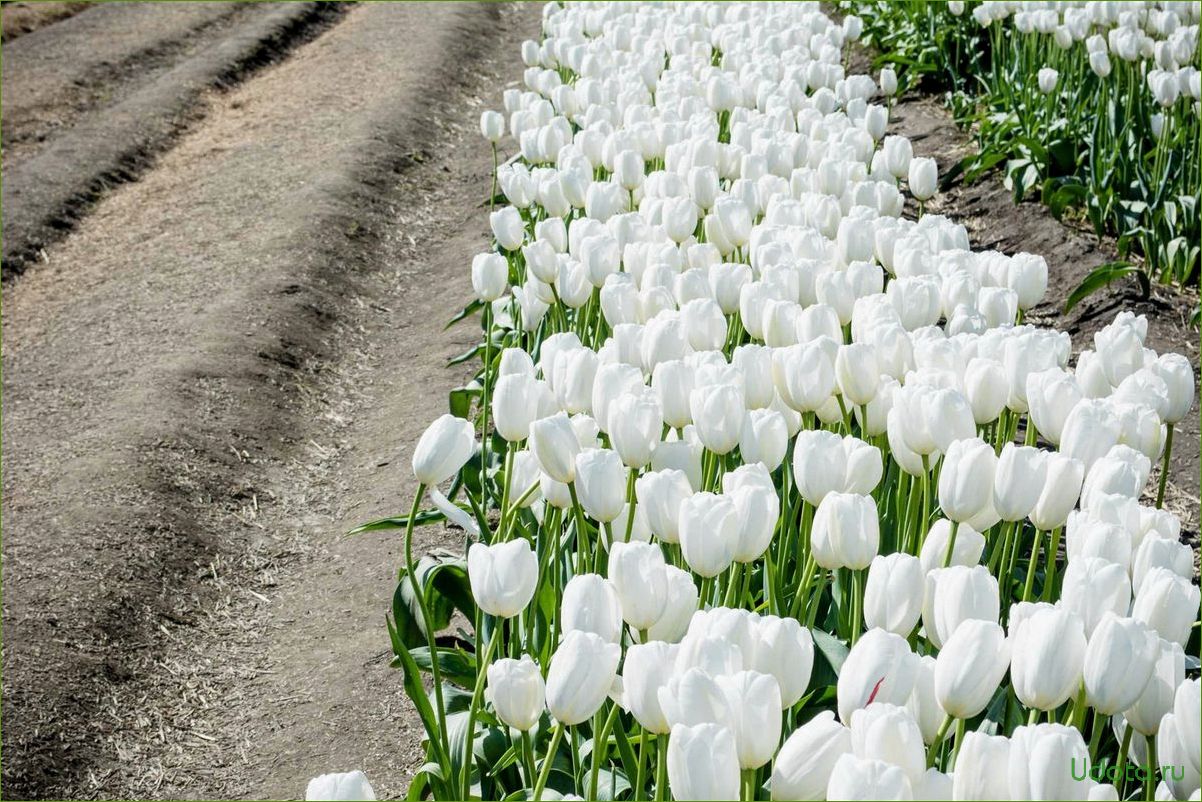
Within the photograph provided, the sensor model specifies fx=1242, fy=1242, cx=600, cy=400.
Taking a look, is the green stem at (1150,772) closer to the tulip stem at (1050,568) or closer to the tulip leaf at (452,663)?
the tulip stem at (1050,568)

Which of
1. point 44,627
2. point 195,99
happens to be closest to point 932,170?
point 44,627

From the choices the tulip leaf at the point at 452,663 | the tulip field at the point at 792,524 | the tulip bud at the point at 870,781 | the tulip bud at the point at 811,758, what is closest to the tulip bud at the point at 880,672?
the tulip field at the point at 792,524

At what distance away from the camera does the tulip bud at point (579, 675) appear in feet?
5.03

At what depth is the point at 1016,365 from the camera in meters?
2.37

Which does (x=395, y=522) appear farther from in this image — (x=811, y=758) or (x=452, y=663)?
(x=811, y=758)

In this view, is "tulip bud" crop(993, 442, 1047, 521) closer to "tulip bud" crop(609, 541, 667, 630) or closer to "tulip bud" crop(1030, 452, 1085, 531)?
"tulip bud" crop(1030, 452, 1085, 531)

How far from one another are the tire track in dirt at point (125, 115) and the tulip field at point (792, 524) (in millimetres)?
4523

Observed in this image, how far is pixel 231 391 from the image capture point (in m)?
5.38

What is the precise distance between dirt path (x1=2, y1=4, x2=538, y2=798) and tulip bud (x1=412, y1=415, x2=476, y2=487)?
1.39m

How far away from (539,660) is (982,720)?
807mm

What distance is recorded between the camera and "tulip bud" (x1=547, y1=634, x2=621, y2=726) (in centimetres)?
153

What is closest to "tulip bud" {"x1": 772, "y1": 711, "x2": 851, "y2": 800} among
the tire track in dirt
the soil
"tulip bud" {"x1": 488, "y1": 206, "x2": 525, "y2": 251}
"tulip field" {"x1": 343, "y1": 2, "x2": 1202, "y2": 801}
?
"tulip field" {"x1": 343, "y1": 2, "x2": 1202, "y2": 801}

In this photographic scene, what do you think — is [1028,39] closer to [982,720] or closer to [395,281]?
[395,281]

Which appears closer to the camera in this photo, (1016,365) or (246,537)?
(1016,365)
